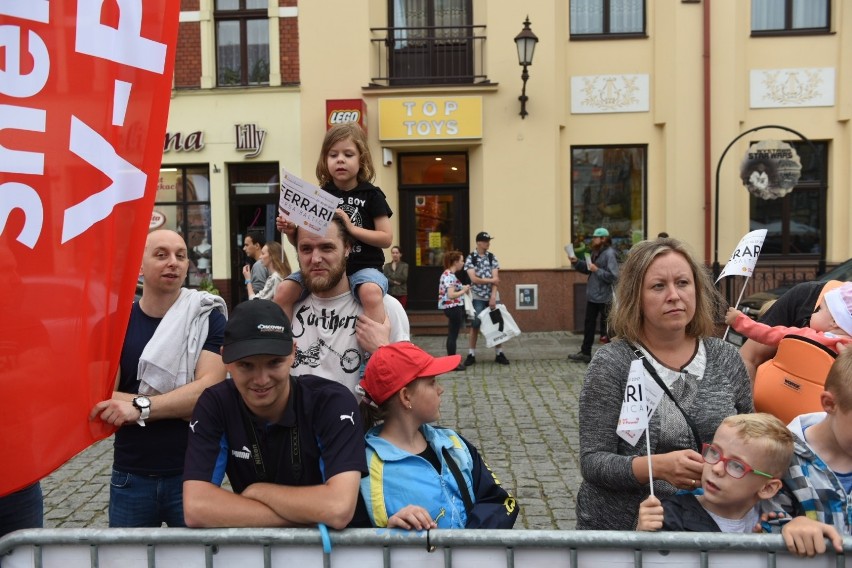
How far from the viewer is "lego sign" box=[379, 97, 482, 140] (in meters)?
14.1

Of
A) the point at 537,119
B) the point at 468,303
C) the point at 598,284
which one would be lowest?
the point at 468,303

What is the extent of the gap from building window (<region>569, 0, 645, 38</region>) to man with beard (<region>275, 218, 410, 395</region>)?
12.8m

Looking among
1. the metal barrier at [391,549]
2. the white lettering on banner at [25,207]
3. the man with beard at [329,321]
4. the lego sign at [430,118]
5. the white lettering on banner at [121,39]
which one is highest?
the lego sign at [430,118]

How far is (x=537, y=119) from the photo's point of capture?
46.3 feet

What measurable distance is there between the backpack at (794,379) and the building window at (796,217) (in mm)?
12592

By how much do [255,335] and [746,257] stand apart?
256cm

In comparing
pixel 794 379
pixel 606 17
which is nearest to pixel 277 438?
pixel 794 379

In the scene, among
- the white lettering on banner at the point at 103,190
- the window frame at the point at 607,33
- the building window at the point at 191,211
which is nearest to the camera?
the white lettering on banner at the point at 103,190

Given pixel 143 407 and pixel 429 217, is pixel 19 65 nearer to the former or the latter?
pixel 143 407

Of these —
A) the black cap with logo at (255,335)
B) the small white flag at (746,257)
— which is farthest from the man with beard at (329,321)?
Answer: the small white flag at (746,257)

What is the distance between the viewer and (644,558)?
200 cm

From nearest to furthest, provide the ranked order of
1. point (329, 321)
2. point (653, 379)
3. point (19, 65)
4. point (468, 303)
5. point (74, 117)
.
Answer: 1. point (19, 65)
2. point (74, 117)
3. point (653, 379)
4. point (329, 321)
5. point (468, 303)

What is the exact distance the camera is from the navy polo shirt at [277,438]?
7.59 feet

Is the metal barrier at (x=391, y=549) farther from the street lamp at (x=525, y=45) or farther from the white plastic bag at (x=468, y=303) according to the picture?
the street lamp at (x=525, y=45)
